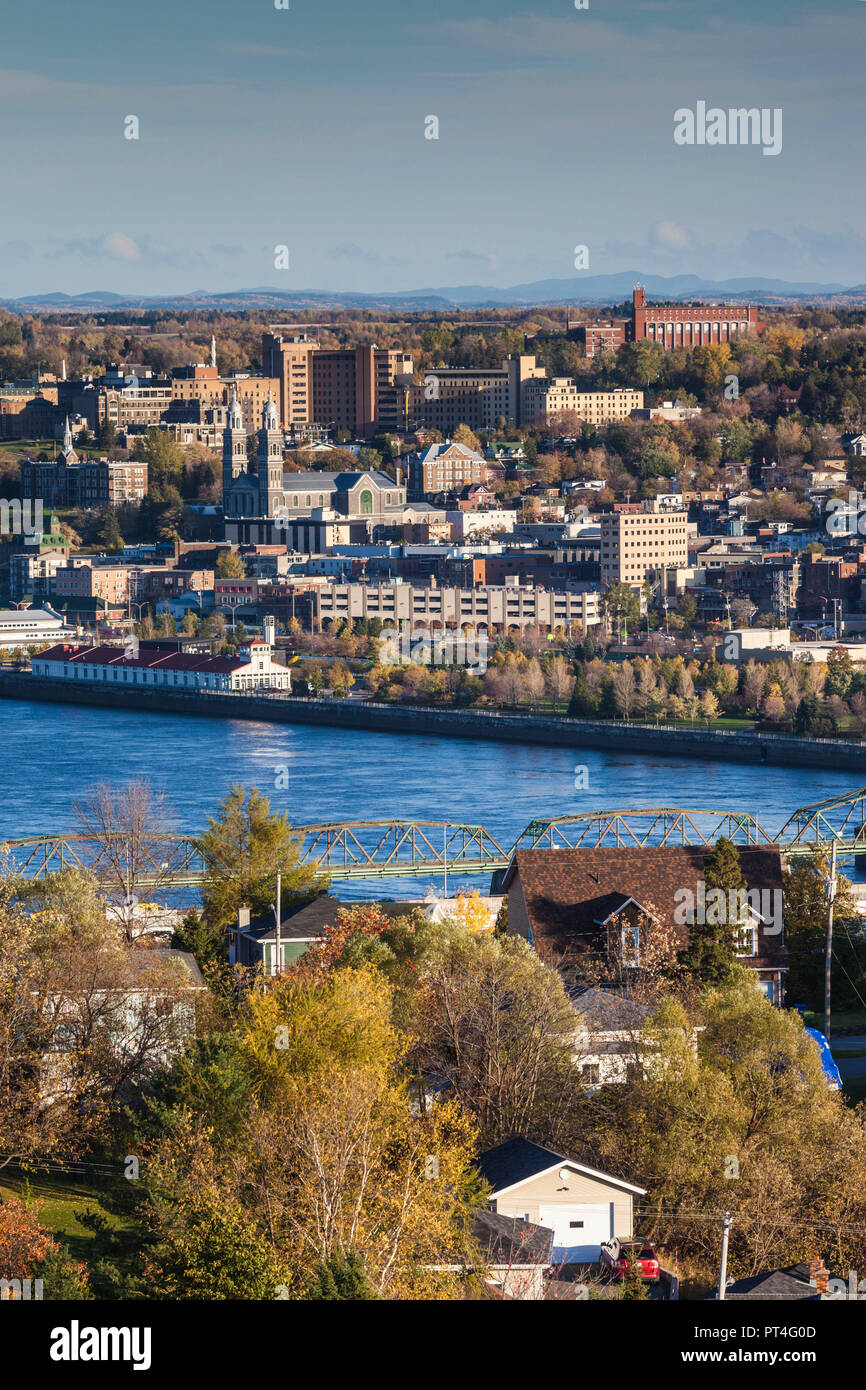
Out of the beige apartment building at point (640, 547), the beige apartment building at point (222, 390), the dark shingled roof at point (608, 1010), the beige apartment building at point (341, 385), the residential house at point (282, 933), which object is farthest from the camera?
the beige apartment building at point (341, 385)

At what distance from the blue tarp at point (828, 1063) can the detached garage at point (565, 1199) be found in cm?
120

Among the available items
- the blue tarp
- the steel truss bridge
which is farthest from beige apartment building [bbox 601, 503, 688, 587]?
the blue tarp

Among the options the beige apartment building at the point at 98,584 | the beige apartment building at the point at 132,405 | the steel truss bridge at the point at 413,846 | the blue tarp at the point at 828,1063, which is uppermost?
the beige apartment building at the point at 132,405

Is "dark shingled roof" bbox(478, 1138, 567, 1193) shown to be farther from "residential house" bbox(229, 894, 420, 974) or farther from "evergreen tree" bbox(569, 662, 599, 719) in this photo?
"evergreen tree" bbox(569, 662, 599, 719)

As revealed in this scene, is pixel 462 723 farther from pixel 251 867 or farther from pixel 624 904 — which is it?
pixel 624 904

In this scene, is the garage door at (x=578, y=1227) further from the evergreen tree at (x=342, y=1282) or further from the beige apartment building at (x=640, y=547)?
the beige apartment building at (x=640, y=547)

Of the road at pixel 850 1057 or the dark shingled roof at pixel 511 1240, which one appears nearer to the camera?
the dark shingled roof at pixel 511 1240

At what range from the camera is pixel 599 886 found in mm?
6215

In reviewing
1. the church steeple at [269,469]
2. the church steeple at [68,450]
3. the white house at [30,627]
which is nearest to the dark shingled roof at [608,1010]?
the white house at [30,627]

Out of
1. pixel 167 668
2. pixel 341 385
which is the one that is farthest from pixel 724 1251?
pixel 341 385

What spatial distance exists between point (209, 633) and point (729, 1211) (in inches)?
936

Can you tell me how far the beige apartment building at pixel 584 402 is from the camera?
130 ft

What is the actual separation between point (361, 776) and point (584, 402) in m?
23.9
